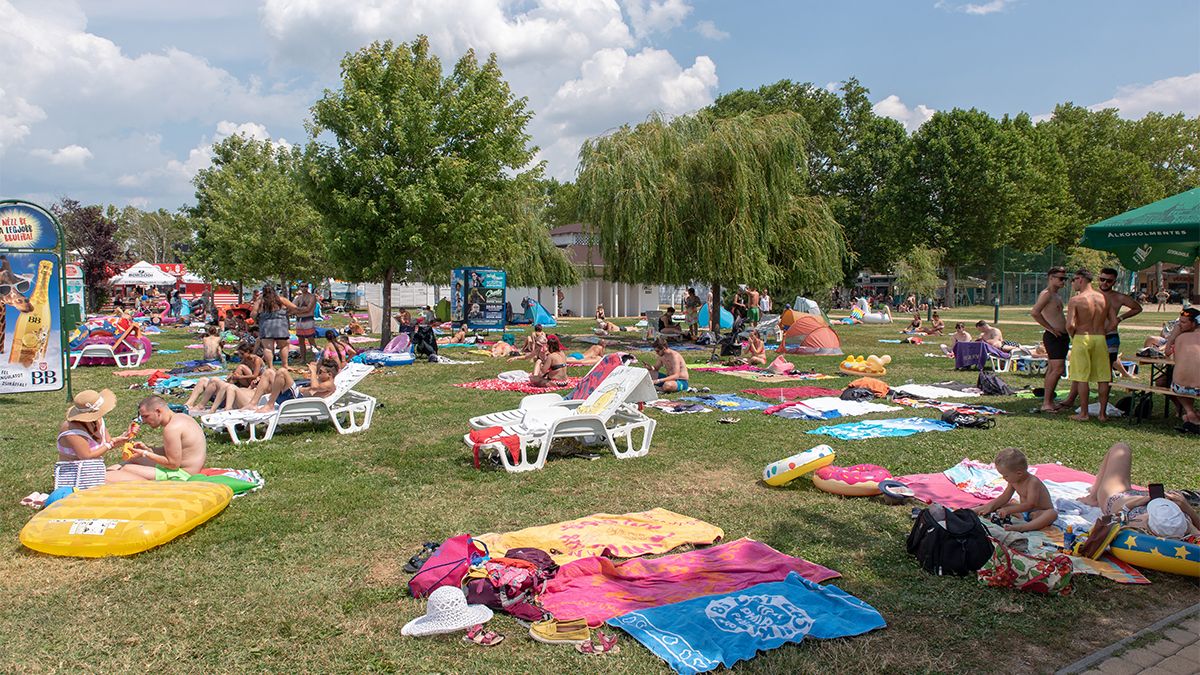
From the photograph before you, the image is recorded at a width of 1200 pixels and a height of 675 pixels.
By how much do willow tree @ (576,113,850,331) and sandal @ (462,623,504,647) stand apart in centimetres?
1667

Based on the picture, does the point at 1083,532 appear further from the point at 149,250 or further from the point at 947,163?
the point at 149,250

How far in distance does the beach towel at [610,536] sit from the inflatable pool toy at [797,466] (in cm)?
118

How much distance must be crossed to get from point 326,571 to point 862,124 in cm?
5315

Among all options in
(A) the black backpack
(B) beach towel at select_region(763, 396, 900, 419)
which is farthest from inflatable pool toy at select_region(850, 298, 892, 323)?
(A) the black backpack

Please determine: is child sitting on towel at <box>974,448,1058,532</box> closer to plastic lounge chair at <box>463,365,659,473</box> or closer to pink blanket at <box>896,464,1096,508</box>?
pink blanket at <box>896,464,1096,508</box>

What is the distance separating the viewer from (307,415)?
8.84 metres

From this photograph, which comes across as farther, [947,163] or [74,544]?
[947,163]

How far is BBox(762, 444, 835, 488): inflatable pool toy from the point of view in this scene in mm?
6438

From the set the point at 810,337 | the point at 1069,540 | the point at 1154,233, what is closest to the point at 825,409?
→ the point at 1154,233

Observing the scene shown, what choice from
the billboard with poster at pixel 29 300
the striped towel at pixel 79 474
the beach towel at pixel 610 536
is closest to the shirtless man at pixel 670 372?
the beach towel at pixel 610 536

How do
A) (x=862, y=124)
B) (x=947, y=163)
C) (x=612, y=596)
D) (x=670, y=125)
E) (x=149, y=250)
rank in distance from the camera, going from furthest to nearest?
(x=149, y=250) < (x=862, y=124) < (x=947, y=163) < (x=670, y=125) < (x=612, y=596)

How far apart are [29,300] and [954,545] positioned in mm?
12411

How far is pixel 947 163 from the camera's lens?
147ft

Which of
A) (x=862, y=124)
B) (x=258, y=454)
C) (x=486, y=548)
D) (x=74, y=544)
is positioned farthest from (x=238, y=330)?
(x=862, y=124)
